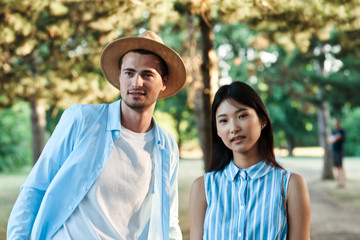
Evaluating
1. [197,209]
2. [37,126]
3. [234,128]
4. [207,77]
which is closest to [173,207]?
[197,209]

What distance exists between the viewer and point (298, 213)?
186cm

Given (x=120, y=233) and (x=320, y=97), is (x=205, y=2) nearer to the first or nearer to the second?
(x=120, y=233)

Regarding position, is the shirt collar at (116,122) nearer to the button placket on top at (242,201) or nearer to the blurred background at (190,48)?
the button placket on top at (242,201)

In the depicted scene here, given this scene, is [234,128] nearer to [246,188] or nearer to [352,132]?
[246,188]

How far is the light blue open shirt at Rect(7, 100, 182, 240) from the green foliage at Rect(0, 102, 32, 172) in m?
25.7

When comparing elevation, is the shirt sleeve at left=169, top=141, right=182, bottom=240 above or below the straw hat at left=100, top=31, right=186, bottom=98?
below

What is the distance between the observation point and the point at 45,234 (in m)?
2.30

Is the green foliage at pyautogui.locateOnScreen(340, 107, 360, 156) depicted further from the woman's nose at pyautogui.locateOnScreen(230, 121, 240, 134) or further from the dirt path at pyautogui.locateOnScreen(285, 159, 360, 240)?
the woman's nose at pyautogui.locateOnScreen(230, 121, 240, 134)

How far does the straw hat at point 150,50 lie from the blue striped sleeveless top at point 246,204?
97cm

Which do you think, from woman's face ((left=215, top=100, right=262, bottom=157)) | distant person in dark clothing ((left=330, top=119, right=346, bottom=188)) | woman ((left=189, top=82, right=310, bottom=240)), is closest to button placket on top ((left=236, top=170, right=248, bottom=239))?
woman ((left=189, top=82, right=310, bottom=240))

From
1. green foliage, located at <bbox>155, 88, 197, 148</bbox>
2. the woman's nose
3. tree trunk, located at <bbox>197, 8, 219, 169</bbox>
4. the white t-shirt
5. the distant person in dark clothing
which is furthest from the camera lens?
green foliage, located at <bbox>155, 88, 197, 148</bbox>

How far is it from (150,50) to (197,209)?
1.12 m

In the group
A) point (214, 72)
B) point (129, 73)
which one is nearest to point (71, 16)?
point (214, 72)

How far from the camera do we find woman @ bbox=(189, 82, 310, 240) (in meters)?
1.89
